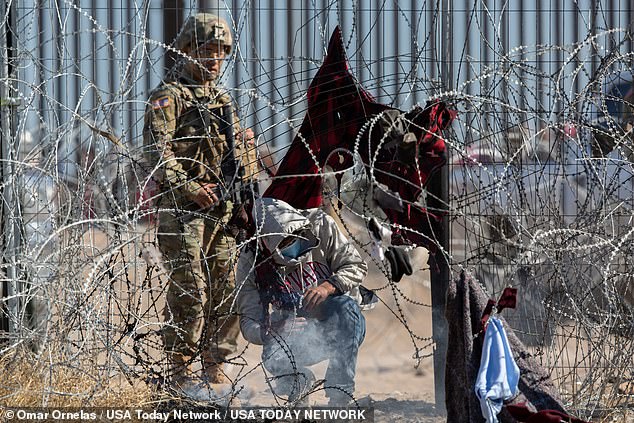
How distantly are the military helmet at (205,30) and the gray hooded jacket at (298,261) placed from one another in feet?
2.83

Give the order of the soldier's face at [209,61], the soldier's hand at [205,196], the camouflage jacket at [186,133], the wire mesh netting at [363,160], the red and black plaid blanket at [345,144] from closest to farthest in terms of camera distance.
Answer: the wire mesh netting at [363,160] → the red and black plaid blanket at [345,144] → the camouflage jacket at [186,133] → the soldier's hand at [205,196] → the soldier's face at [209,61]

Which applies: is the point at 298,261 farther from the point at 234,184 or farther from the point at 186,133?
the point at 186,133

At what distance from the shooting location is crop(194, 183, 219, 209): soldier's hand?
15.7 feet

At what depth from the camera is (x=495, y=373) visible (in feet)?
11.9

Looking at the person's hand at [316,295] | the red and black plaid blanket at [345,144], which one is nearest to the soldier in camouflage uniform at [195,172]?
the red and black plaid blanket at [345,144]

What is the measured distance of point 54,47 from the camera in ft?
16.8

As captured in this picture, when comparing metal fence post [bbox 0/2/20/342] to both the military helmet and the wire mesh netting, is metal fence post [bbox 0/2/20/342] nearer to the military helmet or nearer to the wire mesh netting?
the wire mesh netting

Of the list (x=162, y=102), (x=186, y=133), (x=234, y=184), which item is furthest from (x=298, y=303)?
(x=162, y=102)

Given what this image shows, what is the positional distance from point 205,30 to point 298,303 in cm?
136

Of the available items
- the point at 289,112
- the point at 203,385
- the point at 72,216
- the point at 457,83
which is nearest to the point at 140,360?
the point at 203,385

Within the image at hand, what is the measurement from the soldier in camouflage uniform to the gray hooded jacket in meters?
0.11

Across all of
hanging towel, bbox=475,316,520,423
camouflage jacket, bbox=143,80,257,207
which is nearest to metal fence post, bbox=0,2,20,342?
camouflage jacket, bbox=143,80,257,207

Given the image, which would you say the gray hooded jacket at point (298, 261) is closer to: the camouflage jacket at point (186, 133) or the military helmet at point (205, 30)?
the camouflage jacket at point (186, 133)

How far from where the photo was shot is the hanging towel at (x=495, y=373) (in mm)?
3543
